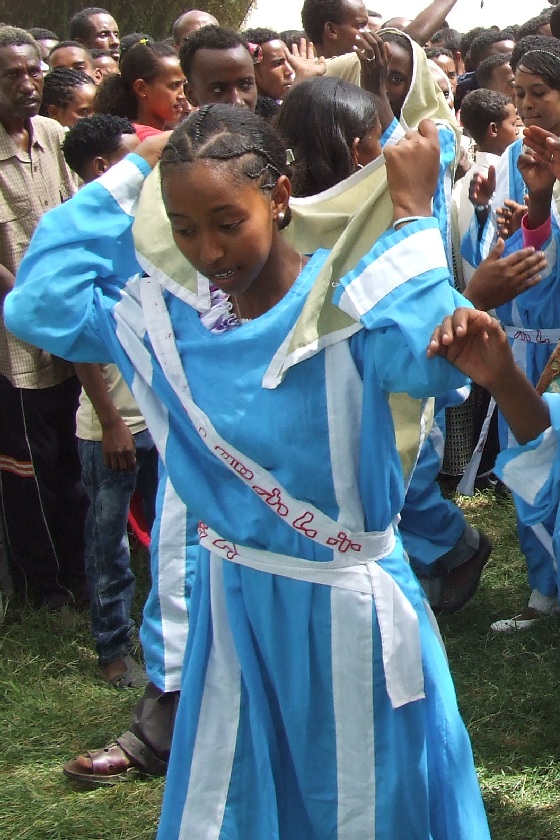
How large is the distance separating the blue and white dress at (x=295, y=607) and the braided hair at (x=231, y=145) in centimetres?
20

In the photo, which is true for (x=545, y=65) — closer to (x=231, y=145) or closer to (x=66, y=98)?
(x=231, y=145)

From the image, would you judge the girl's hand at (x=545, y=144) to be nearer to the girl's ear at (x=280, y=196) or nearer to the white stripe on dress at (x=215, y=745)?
the girl's ear at (x=280, y=196)

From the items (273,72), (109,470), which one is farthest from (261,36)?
(109,470)

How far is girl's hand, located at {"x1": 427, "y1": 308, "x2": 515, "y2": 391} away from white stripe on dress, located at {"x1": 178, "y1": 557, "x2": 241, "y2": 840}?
0.70m

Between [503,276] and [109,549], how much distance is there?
2110mm

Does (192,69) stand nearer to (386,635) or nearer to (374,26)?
(386,635)

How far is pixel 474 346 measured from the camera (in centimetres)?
167

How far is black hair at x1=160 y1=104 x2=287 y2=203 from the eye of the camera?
72.1 inches

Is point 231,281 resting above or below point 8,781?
above

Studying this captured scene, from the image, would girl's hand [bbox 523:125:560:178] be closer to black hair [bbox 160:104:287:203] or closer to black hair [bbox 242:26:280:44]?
black hair [bbox 160:104:287:203]

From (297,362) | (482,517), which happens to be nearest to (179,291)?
(297,362)

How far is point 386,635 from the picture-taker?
1951 mm

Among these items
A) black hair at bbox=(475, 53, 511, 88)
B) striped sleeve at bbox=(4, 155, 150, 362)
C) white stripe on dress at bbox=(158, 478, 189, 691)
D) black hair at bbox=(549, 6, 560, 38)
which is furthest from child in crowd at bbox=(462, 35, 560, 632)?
black hair at bbox=(475, 53, 511, 88)

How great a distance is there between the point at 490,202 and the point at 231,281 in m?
2.56
